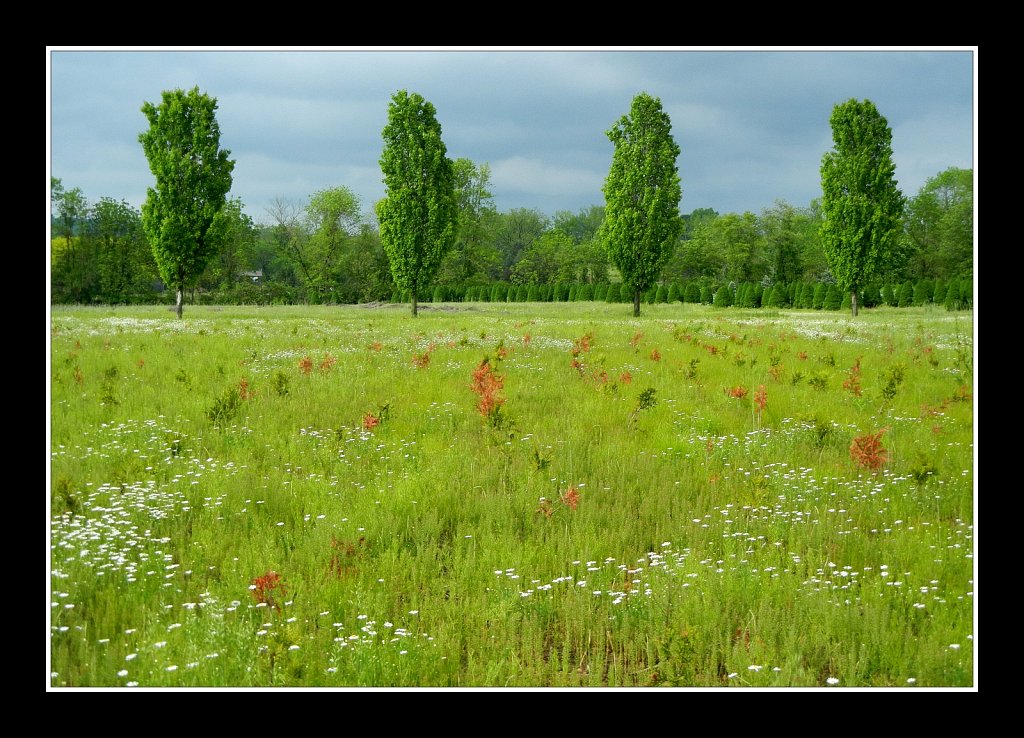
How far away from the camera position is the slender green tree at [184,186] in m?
27.3

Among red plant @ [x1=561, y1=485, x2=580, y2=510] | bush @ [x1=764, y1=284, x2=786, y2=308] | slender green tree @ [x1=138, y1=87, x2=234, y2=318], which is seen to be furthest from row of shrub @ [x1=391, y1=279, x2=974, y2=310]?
red plant @ [x1=561, y1=485, x2=580, y2=510]

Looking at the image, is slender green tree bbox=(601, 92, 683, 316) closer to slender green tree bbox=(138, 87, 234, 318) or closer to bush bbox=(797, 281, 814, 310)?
bush bbox=(797, 281, 814, 310)

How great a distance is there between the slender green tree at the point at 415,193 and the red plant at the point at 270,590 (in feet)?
115

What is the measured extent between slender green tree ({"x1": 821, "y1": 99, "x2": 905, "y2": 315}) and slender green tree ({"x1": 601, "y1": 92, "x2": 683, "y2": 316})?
8.95m

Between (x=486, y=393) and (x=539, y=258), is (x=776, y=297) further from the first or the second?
(x=486, y=393)

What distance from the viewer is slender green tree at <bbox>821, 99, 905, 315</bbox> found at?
32719 mm

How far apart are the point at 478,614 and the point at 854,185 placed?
127 feet

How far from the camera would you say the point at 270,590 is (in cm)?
382

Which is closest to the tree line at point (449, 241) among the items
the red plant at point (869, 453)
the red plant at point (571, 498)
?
the red plant at point (869, 453)

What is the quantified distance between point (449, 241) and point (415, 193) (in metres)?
3.70

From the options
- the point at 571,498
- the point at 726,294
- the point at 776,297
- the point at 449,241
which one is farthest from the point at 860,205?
the point at 571,498

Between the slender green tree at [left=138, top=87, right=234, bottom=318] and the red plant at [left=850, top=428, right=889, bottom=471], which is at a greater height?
the slender green tree at [left=138, top=87, right=234, bottom=318]

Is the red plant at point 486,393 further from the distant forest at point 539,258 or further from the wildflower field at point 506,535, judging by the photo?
the distant forest at point 539,258

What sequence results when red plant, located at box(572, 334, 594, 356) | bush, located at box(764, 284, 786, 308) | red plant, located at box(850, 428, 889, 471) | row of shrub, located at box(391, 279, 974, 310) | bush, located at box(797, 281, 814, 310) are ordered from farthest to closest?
bush, located at box(764, 284, 786, 308), bush, located at box(797, 281, 814, 310), row of shrub, located at box(391, 279, 974, 310), red plant, located at box(572, 334, 594, 356), red plant, located at box(850, 428, 889, 471)
